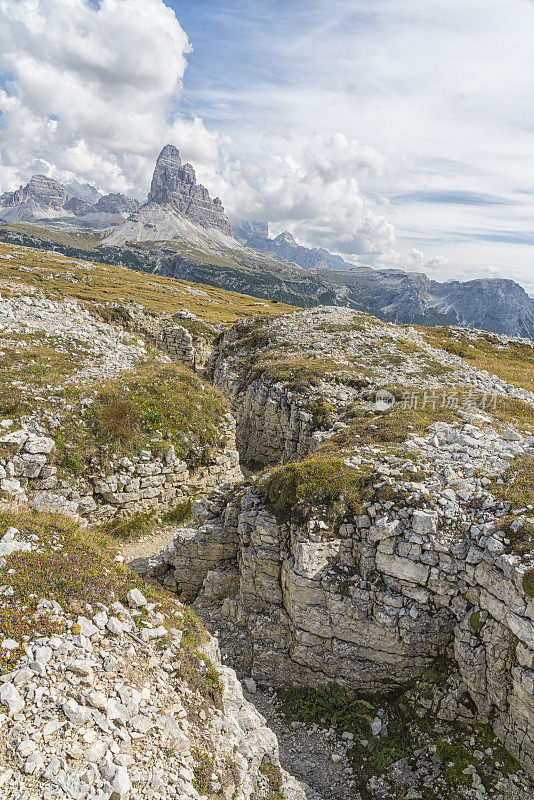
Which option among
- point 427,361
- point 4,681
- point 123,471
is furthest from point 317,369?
point 4,681

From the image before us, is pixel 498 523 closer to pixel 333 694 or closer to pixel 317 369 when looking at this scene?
pixel 333 694

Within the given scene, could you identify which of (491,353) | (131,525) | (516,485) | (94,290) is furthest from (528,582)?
(94,290)

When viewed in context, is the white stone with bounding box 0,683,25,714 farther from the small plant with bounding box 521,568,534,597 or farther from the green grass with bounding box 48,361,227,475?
the green grass with bounding box 48,361,227,475

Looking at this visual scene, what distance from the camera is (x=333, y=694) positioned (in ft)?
45.3

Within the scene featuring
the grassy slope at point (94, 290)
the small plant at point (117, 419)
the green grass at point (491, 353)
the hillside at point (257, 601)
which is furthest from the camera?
the grassy slope at point (94, 290)

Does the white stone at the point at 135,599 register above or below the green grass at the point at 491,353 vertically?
below

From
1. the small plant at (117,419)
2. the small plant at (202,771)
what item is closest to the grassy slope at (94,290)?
the small plant at (117,419)

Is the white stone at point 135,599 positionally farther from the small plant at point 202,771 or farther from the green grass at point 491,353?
the green grass at point 491,353

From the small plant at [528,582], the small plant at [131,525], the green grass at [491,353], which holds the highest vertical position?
the green grass at [491,353]

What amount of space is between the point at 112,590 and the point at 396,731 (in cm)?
1020

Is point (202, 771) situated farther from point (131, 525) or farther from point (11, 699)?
point (131, 525)

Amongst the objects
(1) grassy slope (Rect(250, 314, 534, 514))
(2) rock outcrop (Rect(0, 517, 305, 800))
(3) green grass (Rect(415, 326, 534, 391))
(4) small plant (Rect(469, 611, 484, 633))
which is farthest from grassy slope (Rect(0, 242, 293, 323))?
(4) small plant (Rect(469, 611, 484, 633))

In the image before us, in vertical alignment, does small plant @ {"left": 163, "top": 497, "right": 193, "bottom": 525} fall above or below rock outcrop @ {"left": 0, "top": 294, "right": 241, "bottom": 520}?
below

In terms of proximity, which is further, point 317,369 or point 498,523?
point 317,369
